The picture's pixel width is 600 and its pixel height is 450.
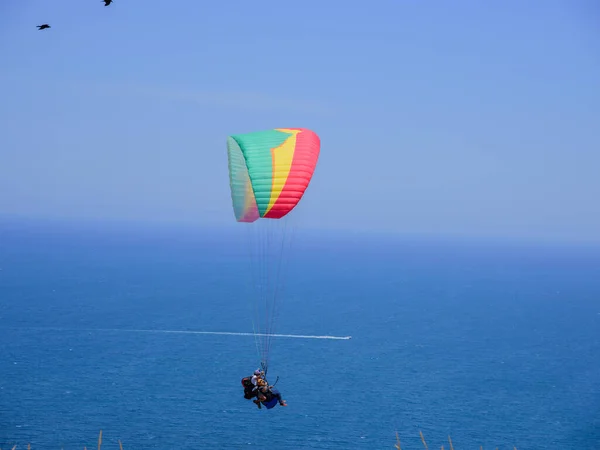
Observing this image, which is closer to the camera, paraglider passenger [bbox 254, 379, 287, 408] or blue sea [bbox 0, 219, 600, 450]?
paraglider passenger [bbox 254, 379, 287, 408]

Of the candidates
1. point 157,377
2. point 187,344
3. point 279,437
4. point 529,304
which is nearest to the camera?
point 279,437

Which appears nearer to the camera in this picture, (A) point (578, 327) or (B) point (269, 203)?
(B) point (269, 203)

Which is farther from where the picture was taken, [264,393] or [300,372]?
[300,372]

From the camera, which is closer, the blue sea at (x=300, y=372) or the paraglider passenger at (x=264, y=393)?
the paraglider passenger at (x=264, y=393)

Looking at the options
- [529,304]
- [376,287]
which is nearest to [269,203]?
[529,304]

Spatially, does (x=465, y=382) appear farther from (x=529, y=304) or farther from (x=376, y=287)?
(x=376, y=287)

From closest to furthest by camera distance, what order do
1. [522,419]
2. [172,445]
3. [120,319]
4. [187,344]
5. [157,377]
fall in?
[172,445] → [522,419] → [157,377] → [187,344] → [120,319]

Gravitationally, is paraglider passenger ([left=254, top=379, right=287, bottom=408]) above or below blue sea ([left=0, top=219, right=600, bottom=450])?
above

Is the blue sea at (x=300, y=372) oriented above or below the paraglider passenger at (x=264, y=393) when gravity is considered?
below
